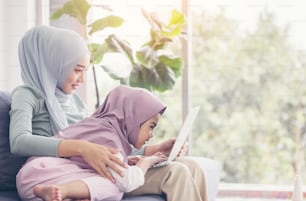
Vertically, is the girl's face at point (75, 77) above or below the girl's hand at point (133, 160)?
above

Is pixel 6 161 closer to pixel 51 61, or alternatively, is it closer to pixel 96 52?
pixel 51 61

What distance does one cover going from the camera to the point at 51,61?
2438 millimetres

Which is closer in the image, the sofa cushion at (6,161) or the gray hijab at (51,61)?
the sofa cushion at (6,161)

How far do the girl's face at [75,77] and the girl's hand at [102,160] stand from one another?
0.52m

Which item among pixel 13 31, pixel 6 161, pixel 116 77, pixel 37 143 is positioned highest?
pixel 13 31

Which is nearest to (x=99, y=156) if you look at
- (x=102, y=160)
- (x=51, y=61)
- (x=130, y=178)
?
(x=102, y=160)

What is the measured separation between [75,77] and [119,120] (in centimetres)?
39

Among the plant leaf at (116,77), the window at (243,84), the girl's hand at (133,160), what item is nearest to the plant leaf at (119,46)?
the plant leaf at (116,77)

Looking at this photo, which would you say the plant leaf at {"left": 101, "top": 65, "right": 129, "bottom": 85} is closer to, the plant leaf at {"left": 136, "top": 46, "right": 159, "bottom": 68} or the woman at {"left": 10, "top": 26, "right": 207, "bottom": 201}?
the plant leaf at {"left": 136, "top": 46, "right": 159, "bottom": 68}

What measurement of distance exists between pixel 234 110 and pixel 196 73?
0.33 meters

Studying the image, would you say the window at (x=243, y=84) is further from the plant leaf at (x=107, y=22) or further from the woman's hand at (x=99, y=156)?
the woman's hand at (x=99, y=156)

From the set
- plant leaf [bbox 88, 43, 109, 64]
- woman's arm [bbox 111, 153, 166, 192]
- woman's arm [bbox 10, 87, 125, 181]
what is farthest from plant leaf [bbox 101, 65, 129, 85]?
woman's arm [bbox 111, 153, 166, 192]

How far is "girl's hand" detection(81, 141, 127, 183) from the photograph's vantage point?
195 centimetres

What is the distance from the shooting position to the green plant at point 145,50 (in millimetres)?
3230
